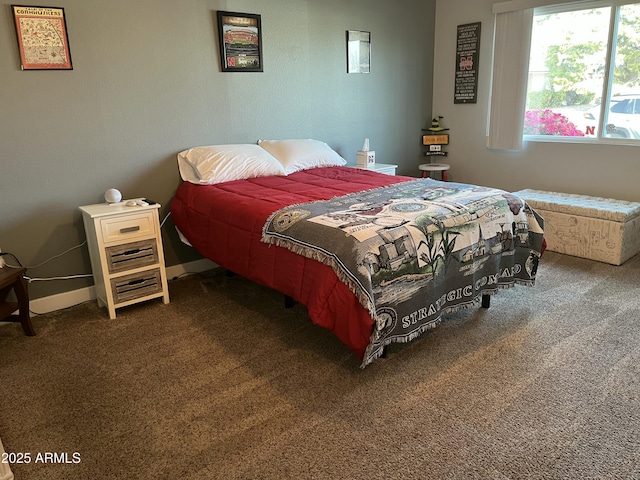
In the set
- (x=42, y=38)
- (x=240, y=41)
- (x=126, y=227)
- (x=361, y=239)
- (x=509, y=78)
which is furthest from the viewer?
→ (x=509, y=78)

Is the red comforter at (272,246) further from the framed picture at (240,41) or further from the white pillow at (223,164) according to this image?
the framed picture at (240,41)

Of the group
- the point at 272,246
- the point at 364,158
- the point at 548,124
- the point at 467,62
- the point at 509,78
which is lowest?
the point at 272,246

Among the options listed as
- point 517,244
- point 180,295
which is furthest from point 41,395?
point 517,244

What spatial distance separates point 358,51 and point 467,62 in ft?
3.98

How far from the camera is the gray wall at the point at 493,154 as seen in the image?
162 inches

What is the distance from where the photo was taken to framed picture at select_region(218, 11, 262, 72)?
354 centimetres

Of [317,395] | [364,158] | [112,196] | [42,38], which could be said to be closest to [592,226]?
[364,158]

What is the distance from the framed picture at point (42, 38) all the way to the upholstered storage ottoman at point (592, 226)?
3.61 m

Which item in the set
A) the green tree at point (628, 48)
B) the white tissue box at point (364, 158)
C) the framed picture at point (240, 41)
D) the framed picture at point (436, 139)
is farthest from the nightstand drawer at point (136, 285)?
the green tree at point (628, 48)

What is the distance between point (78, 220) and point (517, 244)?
276 centimetres

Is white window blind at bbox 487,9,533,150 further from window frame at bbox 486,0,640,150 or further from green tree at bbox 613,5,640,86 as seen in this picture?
green tree at bbox 613,5,640,86

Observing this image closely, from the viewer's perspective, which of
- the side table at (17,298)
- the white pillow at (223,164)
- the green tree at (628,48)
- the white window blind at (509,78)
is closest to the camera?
the side table at (17,298)

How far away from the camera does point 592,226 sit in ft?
12.1

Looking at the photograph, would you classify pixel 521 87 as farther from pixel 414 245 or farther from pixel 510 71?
pixel 414 245
